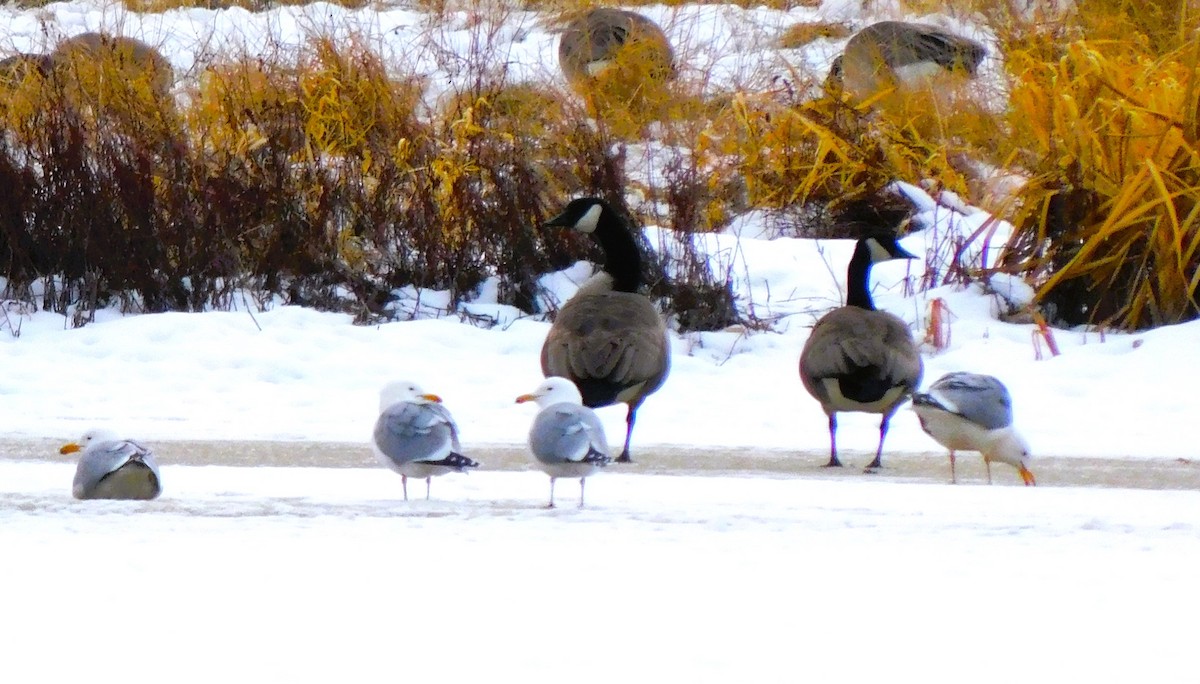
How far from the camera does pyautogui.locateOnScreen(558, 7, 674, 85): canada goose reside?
47.6 ft

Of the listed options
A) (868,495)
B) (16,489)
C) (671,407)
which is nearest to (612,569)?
(868,495)

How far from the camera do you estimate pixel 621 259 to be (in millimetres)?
8133

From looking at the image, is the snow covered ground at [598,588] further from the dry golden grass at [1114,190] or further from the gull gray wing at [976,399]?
the dry golden grass at [1114,190]

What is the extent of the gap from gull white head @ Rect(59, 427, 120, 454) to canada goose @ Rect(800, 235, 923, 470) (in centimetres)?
282

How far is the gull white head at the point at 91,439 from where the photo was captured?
5402mm

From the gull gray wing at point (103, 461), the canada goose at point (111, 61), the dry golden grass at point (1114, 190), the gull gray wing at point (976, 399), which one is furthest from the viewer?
the canada goose at point (111, 61)

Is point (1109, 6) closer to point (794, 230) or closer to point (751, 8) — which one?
point (794, 230)

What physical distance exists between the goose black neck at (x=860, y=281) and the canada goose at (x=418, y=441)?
282cm

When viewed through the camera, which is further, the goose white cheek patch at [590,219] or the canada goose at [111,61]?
the canada goose at [111,61]

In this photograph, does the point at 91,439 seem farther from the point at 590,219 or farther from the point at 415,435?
the point at 590,219

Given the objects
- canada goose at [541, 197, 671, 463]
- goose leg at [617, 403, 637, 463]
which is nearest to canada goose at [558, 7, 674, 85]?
canada goose at [541, 197, 671, 463]

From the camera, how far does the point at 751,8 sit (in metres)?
20.2

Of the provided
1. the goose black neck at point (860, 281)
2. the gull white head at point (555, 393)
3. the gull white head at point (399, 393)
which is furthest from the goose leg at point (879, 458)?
the gull white head at point (399, 393)

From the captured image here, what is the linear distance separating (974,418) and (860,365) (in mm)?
745
